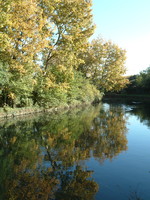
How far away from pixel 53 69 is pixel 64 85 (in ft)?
9.31

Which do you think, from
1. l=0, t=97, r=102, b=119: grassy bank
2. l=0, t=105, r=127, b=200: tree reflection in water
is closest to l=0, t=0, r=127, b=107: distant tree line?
l=0, t=97, r=102, b=119: grassy bank

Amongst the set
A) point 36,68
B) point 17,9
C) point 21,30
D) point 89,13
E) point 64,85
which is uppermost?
point 89,13

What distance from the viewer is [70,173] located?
7.85 m

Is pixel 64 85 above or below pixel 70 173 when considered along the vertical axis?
above

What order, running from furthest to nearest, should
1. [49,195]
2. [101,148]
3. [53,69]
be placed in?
[53,69]
[101,148]
[49,195]

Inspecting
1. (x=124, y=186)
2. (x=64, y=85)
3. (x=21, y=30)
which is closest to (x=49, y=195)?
(x=124, y=186)

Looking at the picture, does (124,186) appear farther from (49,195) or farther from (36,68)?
(36,68)

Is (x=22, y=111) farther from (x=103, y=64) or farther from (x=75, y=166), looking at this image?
(x=103, y=64)

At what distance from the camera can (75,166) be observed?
8500 millimetres

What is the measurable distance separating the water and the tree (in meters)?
34.1

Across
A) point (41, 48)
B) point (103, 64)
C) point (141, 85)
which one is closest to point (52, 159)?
point (41, 48)

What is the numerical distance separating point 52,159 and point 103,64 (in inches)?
1640

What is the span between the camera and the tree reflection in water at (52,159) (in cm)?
653

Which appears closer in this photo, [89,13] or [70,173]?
[70,173]
